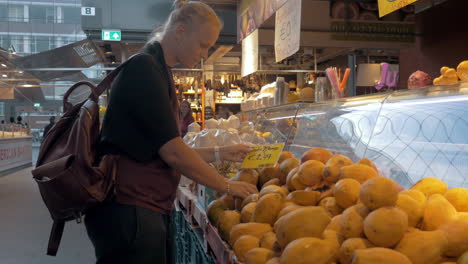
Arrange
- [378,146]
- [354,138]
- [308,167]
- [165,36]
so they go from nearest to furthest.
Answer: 1. [308,167]
2. [165,36]
3. [378,146]
4. [354,138]

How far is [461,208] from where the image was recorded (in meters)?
1.16

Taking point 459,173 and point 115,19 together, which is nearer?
point 459,173

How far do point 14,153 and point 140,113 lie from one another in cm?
1280

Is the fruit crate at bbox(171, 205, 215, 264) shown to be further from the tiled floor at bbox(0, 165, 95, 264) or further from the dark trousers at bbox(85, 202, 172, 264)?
the tiled floor at bbox(0, 165, 95, 264)

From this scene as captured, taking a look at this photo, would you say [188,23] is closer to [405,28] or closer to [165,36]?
[165,36]

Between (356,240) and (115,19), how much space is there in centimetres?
845

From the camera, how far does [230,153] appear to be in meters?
1.91

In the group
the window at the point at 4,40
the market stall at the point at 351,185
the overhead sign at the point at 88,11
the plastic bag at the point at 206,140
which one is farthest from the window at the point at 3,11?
the plastic bag at the point at 206,140

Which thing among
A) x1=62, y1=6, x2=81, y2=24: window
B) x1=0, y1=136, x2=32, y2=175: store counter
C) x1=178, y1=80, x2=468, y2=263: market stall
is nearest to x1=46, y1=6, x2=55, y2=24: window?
x1=62, y1=6, x2=81, y2=24: window

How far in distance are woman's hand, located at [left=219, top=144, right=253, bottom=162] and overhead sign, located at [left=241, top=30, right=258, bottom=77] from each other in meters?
3.17

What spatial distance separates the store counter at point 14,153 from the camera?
1151 centimetres

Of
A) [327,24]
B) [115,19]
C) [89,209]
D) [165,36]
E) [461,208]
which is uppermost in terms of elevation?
[115,19]

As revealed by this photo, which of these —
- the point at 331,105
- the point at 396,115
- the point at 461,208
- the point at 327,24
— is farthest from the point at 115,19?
the point at 461,208

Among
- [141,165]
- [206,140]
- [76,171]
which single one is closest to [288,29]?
[206,140]
